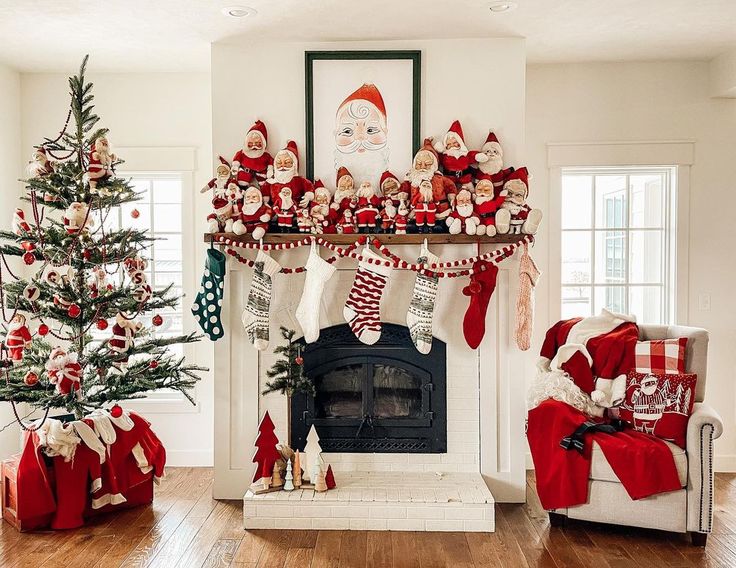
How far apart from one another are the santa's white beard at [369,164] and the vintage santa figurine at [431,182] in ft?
0.57

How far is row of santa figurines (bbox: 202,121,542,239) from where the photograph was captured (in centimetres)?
345

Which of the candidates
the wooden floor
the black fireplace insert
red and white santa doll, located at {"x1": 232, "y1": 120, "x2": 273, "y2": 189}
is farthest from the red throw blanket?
red and white santa doll, located at {"x1": 232, "y1": 120, "x2": 273, "y2": 189}

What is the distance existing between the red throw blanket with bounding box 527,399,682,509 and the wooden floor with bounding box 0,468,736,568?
8.9 inches

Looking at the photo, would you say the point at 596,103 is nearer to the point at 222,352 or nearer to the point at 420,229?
the point at 420,229

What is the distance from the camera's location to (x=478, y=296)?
344 centimetres

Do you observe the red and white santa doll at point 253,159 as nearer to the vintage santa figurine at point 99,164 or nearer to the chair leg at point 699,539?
the vintage santa figurine at point 99,164

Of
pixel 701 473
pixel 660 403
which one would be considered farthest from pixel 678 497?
pixel 660 403

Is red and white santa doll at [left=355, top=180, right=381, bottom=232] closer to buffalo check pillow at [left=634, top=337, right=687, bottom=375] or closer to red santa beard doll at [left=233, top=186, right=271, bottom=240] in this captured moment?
red santa beard doll at [left=233, top=186, right=271, bottom=240]

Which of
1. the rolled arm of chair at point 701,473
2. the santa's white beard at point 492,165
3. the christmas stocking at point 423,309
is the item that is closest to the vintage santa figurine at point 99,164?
the christmas stocking at point 423,309

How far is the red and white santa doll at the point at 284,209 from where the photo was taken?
136 inches

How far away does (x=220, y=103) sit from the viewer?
3.64 m

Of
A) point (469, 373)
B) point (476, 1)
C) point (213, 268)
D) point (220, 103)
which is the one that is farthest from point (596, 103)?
point (213, 268)

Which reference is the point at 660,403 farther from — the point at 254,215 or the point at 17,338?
the point at 17,338

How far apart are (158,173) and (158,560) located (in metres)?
2.38
